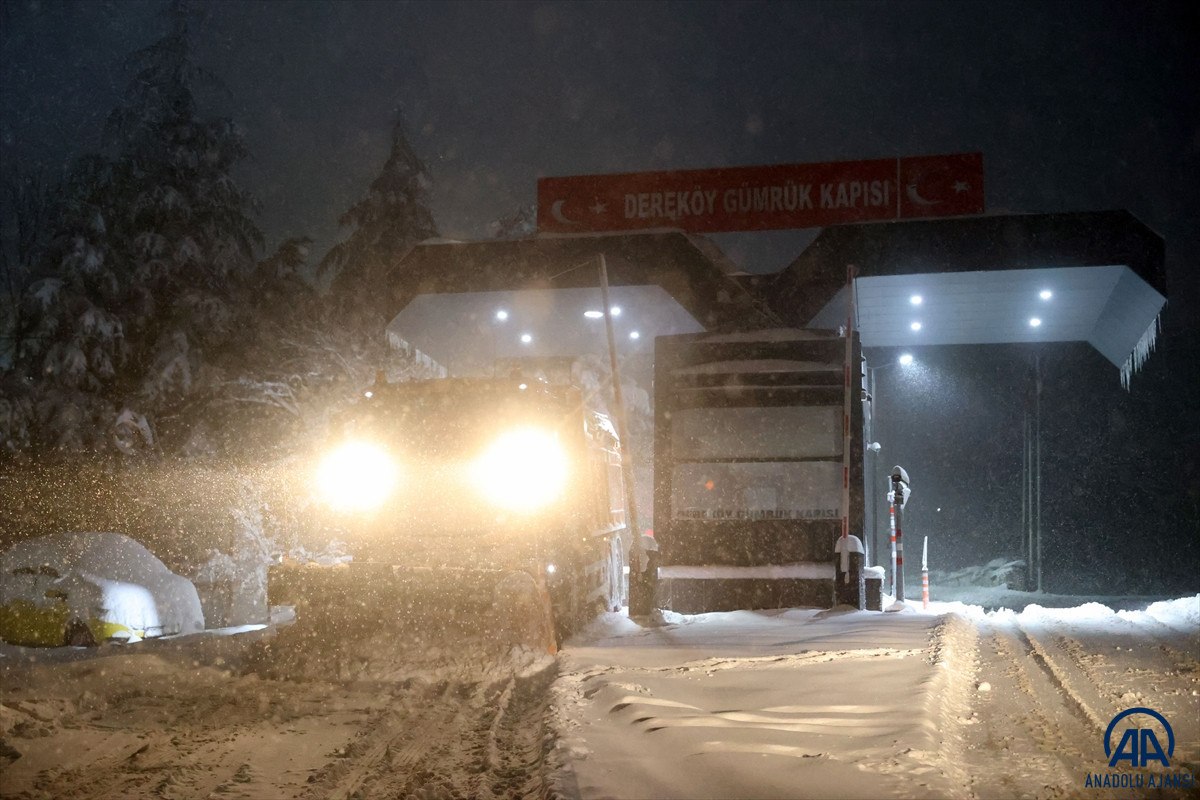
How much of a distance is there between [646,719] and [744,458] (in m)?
6.74

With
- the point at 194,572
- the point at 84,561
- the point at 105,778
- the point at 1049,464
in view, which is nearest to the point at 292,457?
the point at 194,572

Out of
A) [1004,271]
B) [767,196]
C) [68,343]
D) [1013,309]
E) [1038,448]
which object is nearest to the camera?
[1004,271]

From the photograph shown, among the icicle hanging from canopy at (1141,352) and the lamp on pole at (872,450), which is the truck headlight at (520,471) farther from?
the icicle hanging from canopy at (1141,352)

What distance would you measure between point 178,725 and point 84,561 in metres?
6.59

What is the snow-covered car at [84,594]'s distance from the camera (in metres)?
12.4

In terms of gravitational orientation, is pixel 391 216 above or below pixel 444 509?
above

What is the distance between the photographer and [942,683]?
23.6 ft

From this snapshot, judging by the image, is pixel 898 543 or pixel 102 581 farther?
pixel 898 543

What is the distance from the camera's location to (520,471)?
1081 cm

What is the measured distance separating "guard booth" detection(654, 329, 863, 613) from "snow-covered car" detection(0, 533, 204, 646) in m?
6.49

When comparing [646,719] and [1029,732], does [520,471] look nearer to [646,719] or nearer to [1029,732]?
[646,719]

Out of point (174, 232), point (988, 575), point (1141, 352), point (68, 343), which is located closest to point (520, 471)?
point (1141, 352)
